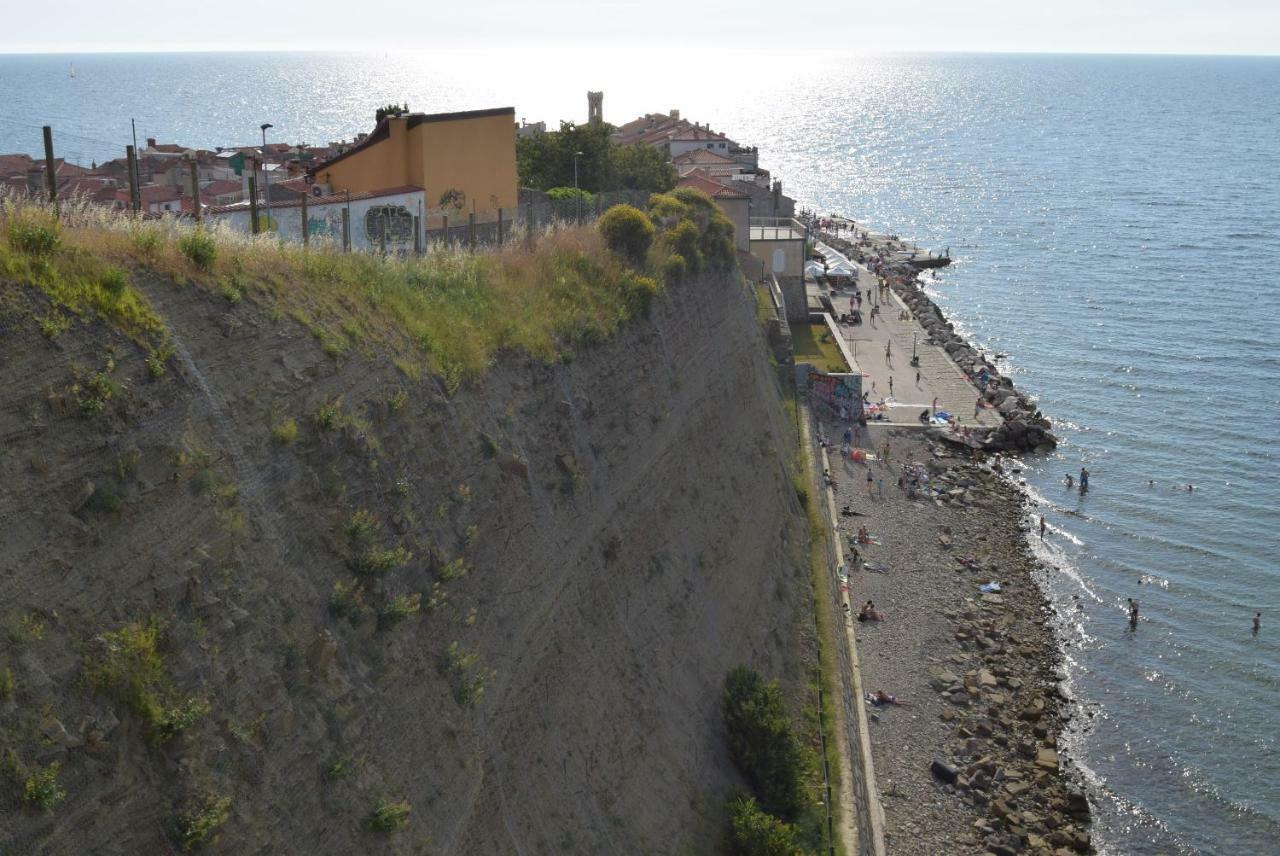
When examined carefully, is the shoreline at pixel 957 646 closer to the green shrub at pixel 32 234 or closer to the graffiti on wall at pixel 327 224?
the graffiti on wall at pixel 327 224

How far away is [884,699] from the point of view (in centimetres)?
3653

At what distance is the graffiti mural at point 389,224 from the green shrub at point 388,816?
15.5m

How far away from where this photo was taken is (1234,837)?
3331cm

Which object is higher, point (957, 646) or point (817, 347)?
point (817, 347)

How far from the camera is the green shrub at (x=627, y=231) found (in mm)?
31609

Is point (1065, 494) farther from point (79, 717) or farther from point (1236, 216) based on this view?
point (1236, 216)

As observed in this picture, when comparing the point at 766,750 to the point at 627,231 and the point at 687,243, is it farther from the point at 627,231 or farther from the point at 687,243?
the point at 687,243

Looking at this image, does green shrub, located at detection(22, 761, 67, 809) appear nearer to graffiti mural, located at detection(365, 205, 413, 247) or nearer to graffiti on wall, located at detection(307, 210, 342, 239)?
graffiti on wall, located at detection(307, 210, 342, 239)

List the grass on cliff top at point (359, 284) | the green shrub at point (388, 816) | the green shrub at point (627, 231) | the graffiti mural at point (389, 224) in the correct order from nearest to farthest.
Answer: the grass on cliff top at point (359, 284)
the green shrub at point (388, 816)
the graffiti mural at point (389, 224)
the green shrub at point (627, 231)

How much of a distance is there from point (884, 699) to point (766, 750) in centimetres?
1300

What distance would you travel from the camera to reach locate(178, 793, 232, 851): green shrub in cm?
1255

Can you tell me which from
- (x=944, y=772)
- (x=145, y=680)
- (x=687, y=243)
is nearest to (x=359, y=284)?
(x=145, y=680)

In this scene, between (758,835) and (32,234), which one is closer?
(32,234)

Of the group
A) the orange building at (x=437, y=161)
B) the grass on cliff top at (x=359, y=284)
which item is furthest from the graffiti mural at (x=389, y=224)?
the grass on cliff top at (x=359, y=284)
